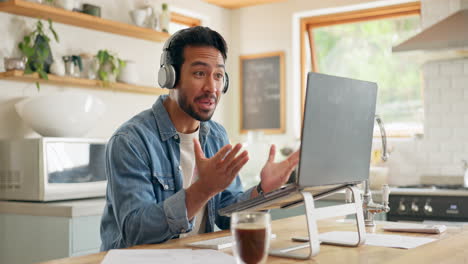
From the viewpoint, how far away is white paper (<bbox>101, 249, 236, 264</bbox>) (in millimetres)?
1421

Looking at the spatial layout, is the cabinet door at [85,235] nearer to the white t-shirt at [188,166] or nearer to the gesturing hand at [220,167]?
the white t-shirt at [188,166]

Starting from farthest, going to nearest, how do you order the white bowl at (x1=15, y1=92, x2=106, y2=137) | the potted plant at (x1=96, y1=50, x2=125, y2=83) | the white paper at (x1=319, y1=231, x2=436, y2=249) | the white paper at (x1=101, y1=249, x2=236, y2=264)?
1. the potted plant at (x1=96, y1=50, x2=125, y2=83)
2. the white bowl at (x1=15, y1=92, x2=106, y2=137)
3. the white paper at (x1=319, y1=231, x2=436, y2=249)
4. the white paper at (x1=101, y1=249, x2=236, y2=264)

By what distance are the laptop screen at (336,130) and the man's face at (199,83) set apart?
0.61 meters

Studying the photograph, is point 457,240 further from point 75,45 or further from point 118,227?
point 75,45

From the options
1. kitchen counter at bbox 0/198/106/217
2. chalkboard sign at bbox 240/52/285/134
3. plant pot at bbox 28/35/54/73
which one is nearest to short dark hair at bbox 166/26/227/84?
kitchen counter at bbox 0/198/106/217

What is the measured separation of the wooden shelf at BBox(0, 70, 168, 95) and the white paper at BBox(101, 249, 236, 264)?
7.41ft

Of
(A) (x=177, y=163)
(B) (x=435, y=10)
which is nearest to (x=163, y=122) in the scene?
(A) (x=177, y=163)

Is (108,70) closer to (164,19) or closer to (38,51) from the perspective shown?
(38,51)

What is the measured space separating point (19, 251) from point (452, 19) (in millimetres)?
3025

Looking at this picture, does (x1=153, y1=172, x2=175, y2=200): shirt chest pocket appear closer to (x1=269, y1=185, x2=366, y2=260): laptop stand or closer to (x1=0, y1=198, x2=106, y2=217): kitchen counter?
(x1=269, y1=185, x2=366, y2=260): laptop stand

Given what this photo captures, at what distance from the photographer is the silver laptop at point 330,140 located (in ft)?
4.90

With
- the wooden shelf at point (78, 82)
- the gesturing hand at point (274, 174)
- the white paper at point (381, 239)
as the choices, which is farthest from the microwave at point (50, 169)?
the white paper at point (381, 239)

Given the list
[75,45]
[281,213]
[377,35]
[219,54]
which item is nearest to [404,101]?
[377,35]

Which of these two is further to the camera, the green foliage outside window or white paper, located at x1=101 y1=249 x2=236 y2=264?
the green foliage outside window
